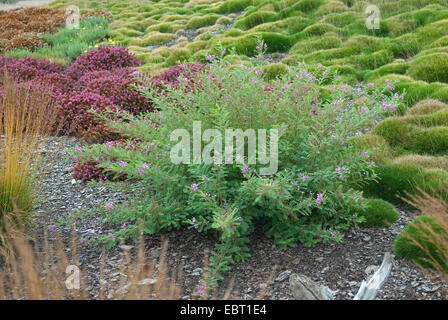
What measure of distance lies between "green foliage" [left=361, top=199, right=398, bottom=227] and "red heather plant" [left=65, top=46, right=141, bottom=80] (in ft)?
26.2

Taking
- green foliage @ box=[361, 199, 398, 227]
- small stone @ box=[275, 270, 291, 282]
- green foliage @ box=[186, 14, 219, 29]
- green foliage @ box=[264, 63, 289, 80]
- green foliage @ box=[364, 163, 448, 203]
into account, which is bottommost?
small stone @ box=[275, 270, 291, 282]

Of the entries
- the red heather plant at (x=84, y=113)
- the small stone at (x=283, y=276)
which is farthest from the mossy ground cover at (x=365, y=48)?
the red heather plant at (x=84, y=113)

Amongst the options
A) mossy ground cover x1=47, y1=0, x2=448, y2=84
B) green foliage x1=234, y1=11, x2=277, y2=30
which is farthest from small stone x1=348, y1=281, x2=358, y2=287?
green foliage x1=234, y1=11, x2=277, y2=30

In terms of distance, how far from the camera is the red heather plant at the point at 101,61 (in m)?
11.3

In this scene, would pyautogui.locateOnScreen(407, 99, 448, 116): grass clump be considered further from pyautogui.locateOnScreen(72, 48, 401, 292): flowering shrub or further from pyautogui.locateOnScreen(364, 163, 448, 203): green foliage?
pyautogui.locateOnScreen(72, 48, 401, 292): flowering shrub

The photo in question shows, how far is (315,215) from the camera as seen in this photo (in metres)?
4.72

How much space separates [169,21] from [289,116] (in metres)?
15.5

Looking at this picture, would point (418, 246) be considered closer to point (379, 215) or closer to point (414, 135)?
point (379, 215)

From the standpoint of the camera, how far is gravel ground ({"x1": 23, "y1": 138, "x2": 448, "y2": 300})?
3936 millimetres

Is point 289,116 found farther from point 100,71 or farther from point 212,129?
point 100,71

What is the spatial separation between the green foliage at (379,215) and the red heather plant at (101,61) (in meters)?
7.99

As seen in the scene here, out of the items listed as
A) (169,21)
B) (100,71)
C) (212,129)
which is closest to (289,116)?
(212,129)

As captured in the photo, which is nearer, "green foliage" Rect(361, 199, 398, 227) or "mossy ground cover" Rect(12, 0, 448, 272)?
"green foliage" Rect(361, 199, 398, 227)

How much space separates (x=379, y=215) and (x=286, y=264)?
4.33 feet
